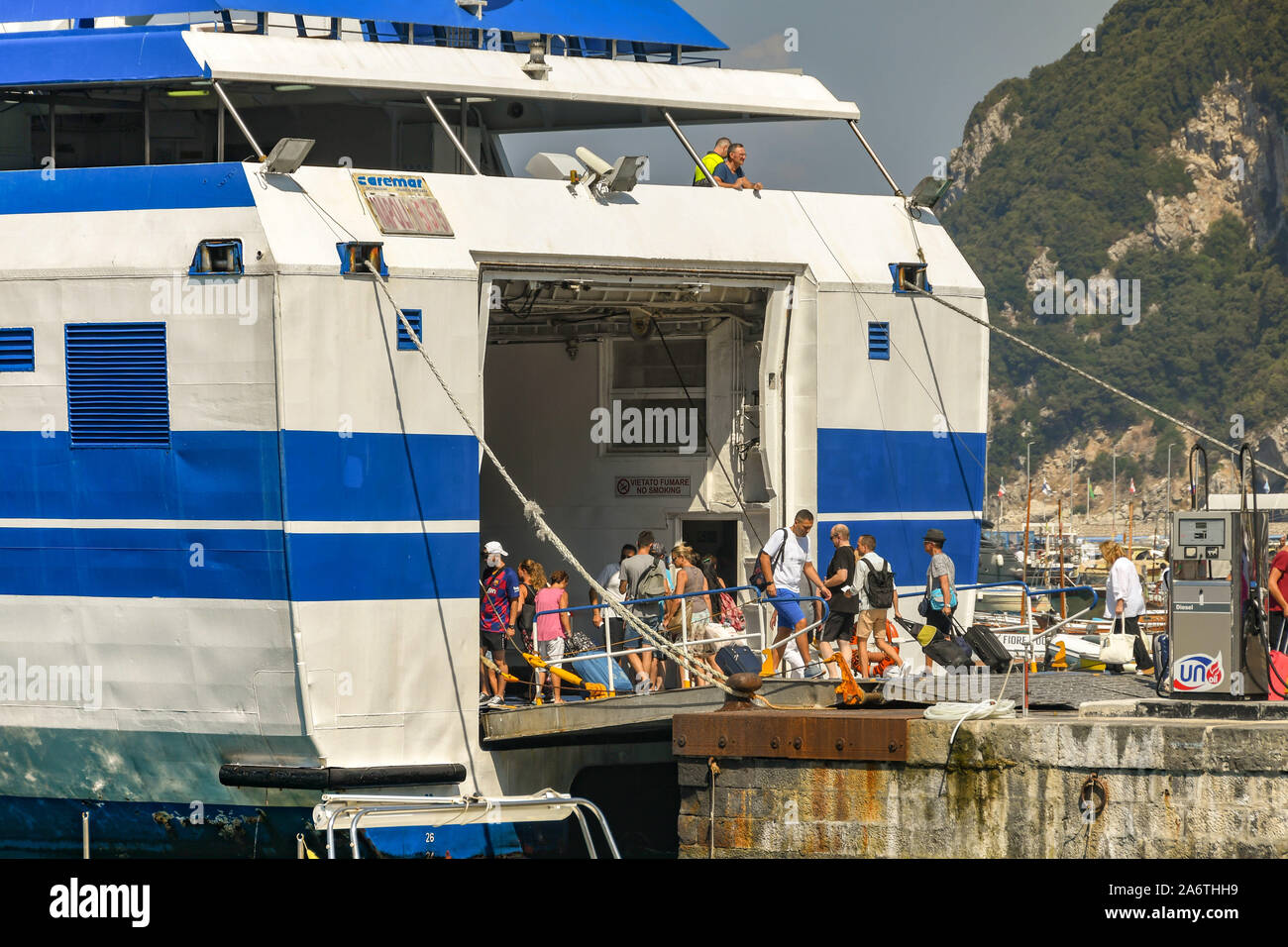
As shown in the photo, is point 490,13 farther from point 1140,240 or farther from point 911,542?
point 1140,240

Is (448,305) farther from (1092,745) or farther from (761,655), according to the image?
(1092,745)

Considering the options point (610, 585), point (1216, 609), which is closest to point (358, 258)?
point (610, 585)

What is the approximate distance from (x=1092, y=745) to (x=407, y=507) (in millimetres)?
6496

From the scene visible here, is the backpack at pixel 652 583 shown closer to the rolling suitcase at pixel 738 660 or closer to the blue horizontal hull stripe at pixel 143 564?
the rolling suitcase at pixel 738 660

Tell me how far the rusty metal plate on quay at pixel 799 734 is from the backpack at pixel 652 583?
3.64m

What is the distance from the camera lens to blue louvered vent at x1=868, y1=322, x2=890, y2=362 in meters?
18.0

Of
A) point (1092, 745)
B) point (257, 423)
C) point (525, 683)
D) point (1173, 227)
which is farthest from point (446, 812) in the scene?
point (1173, 227)

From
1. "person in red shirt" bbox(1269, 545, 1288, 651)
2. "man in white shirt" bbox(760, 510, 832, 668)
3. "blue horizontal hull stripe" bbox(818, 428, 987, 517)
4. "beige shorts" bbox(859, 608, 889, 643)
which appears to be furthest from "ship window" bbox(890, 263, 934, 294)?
"person in red shirt" bbox(1269, 545, 1288, 651)

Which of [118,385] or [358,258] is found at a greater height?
[358,258]

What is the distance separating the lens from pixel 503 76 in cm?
1741

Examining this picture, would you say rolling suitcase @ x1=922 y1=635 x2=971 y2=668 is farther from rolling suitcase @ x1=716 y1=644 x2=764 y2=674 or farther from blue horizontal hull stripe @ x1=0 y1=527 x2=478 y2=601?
blue horizontal hull stripe @ x1=0 y1=527 x2=478 y2=601

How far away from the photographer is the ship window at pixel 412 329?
15945 mm

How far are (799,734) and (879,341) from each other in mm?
5516

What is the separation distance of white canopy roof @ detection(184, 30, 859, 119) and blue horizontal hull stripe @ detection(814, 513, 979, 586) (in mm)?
4453
